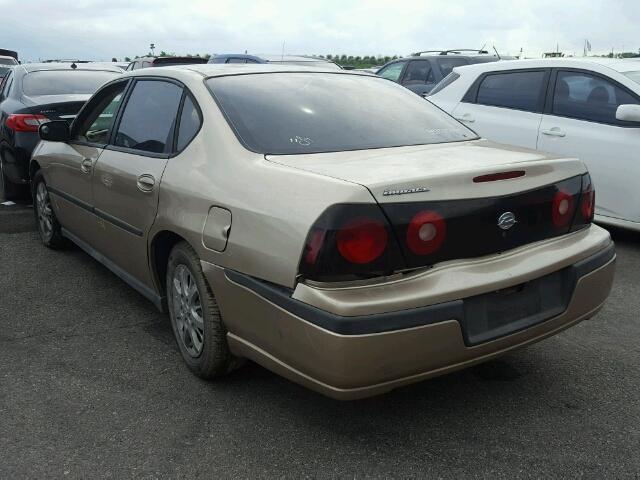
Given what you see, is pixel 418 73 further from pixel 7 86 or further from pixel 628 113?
pixel 628 113

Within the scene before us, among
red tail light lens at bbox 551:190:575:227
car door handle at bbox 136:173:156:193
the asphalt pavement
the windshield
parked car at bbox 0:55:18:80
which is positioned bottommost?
the asphalt pavement

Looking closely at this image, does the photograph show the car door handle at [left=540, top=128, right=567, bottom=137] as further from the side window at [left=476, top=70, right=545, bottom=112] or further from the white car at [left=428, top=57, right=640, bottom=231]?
the side window at [left=476, top=70, right=545, bottom=112]

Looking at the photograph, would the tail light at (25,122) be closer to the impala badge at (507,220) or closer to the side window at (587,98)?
the side window at (587,98)

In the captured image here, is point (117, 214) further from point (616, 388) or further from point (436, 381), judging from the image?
point (616, 388)

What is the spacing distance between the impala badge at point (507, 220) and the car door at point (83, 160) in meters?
2.53

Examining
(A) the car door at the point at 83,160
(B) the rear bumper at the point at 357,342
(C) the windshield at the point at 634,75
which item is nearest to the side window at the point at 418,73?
(C) the windshield at the point at 634,75

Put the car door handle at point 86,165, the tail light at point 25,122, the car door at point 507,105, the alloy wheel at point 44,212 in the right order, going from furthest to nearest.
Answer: the tail light at point 25,122 < the car door at point 507,105 < the alloy wheel at point 44,212 < the car door handle at point 86,165

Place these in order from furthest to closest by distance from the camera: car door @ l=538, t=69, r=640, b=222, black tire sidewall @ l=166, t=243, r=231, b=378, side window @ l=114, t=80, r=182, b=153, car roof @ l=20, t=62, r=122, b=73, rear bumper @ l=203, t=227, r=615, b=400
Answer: car roof @ l=20, t=62, r=122, b=73
car door @ l=538, t=69, r=640, b=222
side window @ l=114, t=80, r=182, b=153
black tire sidewall @ l=166, t=243, r=231, b=378
rear bumper @ l=203, t=227, r=615, b=400

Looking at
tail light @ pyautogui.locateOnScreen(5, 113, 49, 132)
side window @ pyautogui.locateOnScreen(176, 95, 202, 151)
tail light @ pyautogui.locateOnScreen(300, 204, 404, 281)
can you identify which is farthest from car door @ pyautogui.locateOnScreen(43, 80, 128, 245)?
tail light @ pyautogui.locateOnScreen(300, 204, 404, 281)

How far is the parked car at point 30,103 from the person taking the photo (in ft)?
22.2

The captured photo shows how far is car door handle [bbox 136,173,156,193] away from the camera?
11.0ft

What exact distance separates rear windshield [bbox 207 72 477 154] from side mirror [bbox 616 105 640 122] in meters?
2.13

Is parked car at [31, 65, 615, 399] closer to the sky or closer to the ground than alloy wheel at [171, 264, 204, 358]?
closer to the sky

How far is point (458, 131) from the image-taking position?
11.6 feet
